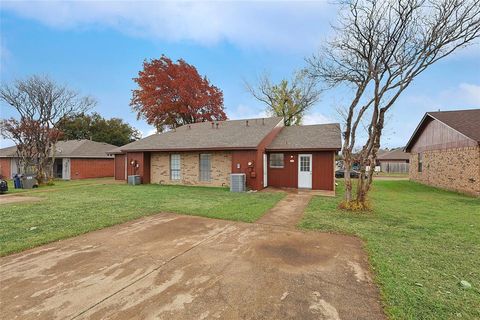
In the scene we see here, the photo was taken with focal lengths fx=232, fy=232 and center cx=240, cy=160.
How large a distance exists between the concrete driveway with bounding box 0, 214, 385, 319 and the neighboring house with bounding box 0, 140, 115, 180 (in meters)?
20.2

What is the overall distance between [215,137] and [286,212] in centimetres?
850

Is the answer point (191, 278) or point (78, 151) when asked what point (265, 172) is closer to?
point (191, 278)

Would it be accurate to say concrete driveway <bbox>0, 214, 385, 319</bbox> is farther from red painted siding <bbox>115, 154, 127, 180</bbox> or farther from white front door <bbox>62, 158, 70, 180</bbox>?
white front door <bbox>62, 158, 70, 180</bbox>

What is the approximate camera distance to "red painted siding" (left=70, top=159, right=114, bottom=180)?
70.2ft

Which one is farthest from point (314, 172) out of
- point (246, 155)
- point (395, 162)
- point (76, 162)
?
point (395, 162)

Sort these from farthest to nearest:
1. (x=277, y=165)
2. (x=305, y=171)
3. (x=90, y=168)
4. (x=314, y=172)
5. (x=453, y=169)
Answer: (x=90, y=168) → (x=277, y=165) → (x=453, y=169) → (x=305, y=171) → (x=314, y=172)

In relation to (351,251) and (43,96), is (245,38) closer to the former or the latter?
(351,251)

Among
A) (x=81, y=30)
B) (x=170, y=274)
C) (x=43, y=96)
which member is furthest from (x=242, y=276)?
(x=43, y=96)

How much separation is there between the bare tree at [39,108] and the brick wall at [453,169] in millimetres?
24259

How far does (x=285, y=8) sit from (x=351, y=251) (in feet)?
28.3

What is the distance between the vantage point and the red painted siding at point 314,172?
40.3ft

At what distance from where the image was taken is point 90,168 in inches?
883

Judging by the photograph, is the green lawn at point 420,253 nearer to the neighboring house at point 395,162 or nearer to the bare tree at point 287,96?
the bare tree at point 287,96

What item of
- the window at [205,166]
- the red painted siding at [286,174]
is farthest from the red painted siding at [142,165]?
the red painted siding at [286,174]
